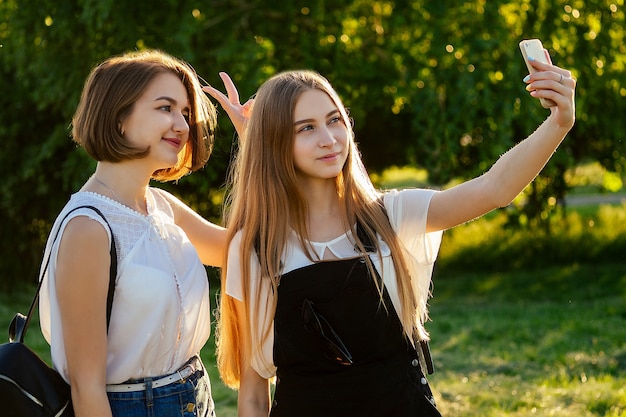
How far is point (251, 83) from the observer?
7.79 m

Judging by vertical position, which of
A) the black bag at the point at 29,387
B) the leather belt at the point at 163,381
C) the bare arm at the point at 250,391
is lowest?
the bare arm at the point at 250,391

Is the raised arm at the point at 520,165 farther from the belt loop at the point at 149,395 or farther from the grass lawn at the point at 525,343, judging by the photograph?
the grass lawn at the point at 525,343

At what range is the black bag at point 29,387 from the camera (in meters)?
2.01

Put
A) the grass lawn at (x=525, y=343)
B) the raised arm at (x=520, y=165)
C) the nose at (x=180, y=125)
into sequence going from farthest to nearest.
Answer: the grass lawn at (x=525, y=343) → the nose at (x=180, y=125) → the raised arm at (x=520, y=165)

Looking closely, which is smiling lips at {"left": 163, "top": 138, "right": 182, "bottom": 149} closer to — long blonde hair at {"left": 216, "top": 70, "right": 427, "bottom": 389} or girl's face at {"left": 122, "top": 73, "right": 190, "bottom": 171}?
girl's face at {"left": 122, "top": 73, "right": 190, "bottom": 171}

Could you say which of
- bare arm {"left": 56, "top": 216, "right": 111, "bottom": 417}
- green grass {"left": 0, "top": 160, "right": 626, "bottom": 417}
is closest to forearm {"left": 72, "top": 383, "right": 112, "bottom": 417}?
bare arm {"left": 56, "top": 216, "right": 111, "bottom": 417}

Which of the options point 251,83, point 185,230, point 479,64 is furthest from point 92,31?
point 185,230

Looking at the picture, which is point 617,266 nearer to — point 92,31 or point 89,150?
point 92,31

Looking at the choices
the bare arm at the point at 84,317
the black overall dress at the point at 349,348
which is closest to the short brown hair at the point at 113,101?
the bare arm at the point at 84,317

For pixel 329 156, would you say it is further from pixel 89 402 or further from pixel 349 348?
pixel 89 402

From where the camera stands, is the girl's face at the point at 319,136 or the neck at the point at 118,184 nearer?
the neck at the point at 118,184

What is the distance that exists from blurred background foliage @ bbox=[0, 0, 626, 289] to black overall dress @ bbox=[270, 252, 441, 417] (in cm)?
554

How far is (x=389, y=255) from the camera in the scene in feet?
7.92

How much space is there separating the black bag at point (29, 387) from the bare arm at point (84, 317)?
0.04 m
